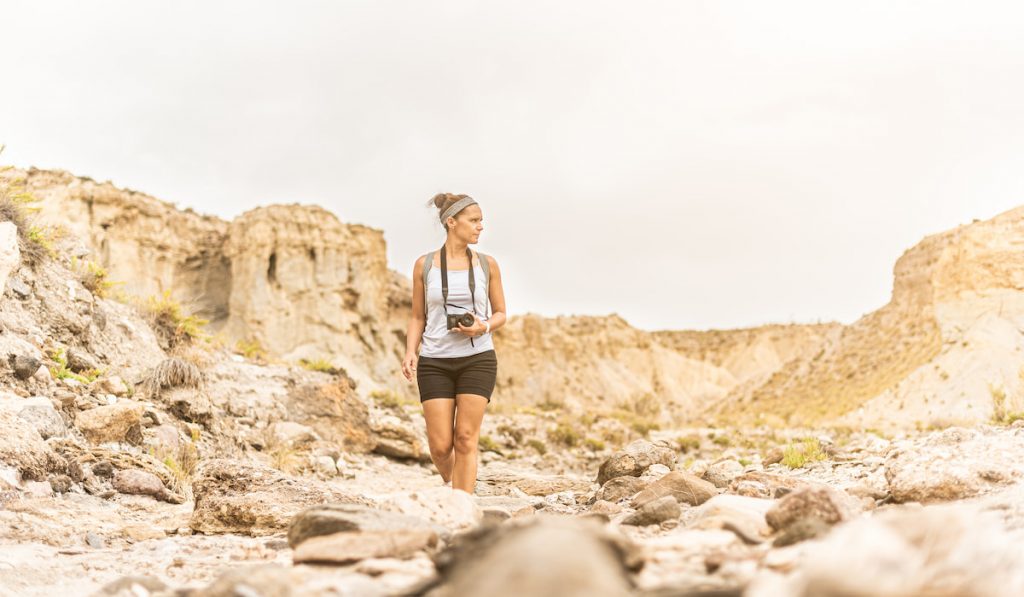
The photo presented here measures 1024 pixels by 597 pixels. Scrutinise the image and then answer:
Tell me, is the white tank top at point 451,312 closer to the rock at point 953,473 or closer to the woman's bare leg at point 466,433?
the woman's bare leg at point 466,433

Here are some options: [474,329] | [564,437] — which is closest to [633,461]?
[474,329]

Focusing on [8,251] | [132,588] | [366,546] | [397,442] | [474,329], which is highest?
[8,251]

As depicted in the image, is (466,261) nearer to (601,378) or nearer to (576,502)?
(576,502)

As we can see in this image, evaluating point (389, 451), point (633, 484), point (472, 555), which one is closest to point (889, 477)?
point (633, 484)

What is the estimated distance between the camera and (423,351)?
4988mm

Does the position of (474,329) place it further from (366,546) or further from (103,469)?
(103,469)

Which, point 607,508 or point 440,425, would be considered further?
point 607,508

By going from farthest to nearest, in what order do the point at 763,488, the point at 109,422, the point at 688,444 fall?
the point at 688,444
the point at 109,422
the point at 763,488

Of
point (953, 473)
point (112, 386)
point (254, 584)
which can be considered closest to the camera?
point (254, 584)

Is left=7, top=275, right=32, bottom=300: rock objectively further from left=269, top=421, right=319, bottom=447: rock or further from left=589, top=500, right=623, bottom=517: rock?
left=589, top=500, right=623, bottom=517: rock

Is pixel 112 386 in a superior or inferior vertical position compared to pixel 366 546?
superior

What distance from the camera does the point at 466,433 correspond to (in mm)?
4879

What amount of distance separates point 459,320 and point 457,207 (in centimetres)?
74

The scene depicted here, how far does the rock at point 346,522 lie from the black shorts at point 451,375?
165 cm
